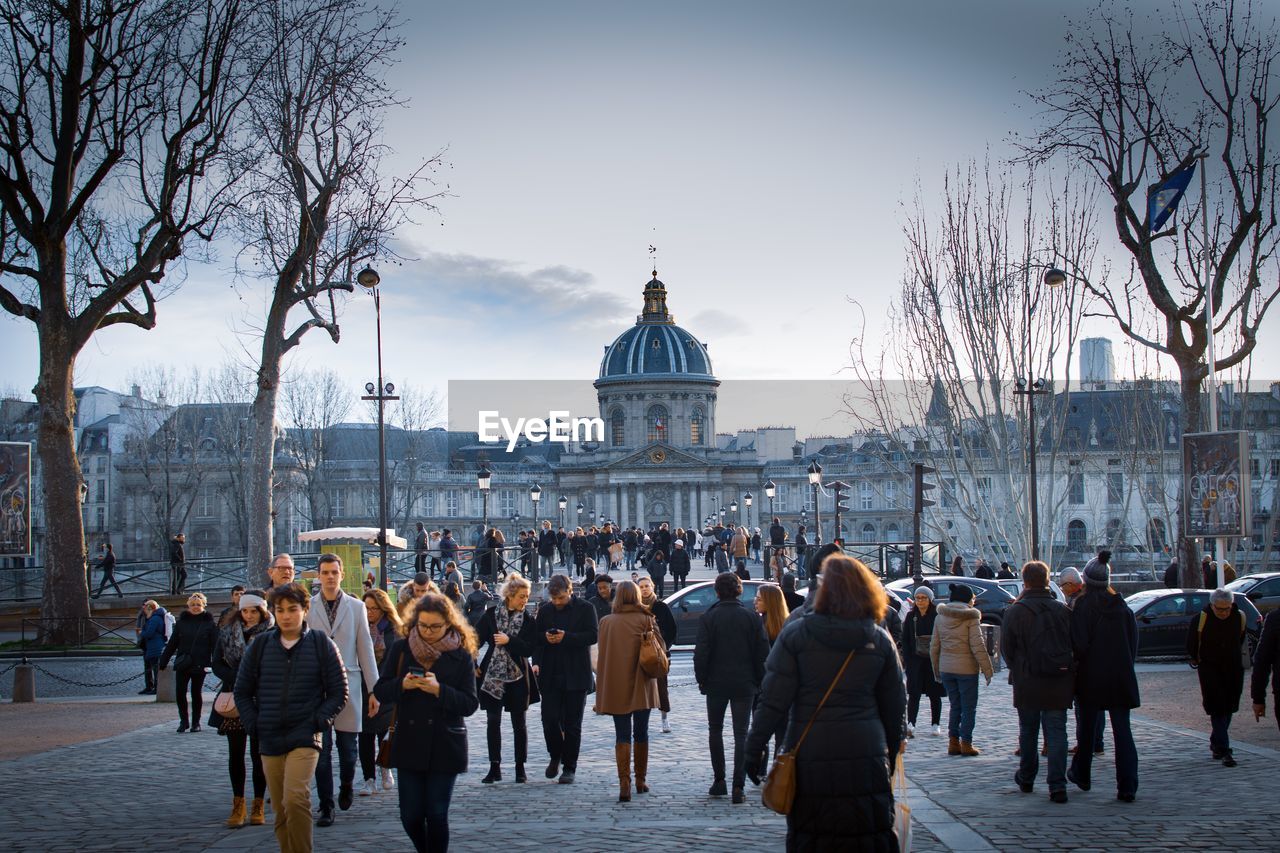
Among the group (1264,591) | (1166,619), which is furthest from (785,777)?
(1264,591)

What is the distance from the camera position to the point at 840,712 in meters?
Answer: 6.36

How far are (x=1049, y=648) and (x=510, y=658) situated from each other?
451cm

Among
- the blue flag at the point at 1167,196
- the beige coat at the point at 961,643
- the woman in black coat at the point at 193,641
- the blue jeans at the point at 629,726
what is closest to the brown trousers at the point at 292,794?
the blue jeans at the point at 629,726

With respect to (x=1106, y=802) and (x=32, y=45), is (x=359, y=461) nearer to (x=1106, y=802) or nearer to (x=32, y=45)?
(x=32, y=45)

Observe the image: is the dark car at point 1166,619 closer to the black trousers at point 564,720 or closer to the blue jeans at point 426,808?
the black trousers at point 564,720

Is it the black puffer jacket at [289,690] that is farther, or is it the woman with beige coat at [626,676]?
the woman with beige coat at [626,676]

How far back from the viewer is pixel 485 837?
9.66 metres

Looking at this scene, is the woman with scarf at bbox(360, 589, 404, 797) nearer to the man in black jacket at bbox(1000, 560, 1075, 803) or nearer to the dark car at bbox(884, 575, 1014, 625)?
the man in black jacket at bbox(1000, 560, 1075, 803)

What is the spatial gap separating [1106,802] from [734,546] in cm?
3531

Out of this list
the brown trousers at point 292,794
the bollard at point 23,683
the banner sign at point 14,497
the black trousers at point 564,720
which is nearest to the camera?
the brown trousers at point 292,794

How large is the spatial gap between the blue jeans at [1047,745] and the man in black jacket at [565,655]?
11.9 feet

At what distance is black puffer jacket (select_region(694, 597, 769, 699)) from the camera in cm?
1113

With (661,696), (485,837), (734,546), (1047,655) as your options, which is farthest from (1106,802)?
(734,546)

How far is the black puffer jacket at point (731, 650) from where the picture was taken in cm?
1113
